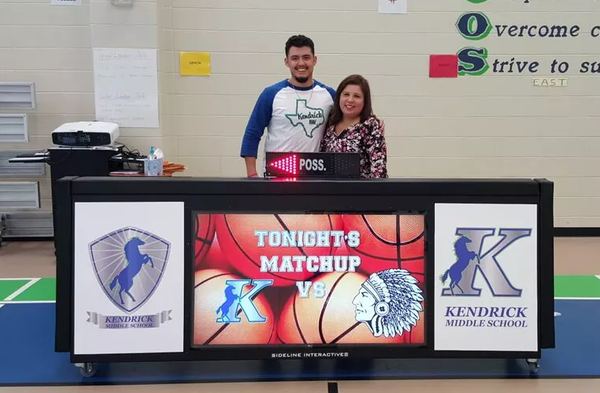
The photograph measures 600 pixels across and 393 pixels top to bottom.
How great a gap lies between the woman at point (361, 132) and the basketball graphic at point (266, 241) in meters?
0.73

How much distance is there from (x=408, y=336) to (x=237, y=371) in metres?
0.80

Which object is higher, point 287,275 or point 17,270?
point 287,275

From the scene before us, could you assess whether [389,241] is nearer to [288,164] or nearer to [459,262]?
[459,262]

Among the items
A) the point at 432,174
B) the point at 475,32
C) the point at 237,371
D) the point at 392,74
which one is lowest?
the point at 237,371

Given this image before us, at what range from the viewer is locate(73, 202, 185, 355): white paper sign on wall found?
2406 mm

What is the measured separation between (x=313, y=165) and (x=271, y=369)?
977 millimetres

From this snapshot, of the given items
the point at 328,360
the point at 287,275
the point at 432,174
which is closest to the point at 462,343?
the point at 328,360

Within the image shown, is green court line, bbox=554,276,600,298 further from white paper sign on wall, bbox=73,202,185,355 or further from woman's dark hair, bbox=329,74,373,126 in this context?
white paper sign on wall, bbox=73,202,185,355

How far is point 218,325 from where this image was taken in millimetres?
2438

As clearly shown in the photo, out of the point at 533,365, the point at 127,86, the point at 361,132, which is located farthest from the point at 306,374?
the point at 127,86

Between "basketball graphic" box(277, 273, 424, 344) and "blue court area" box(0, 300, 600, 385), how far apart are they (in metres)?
0.20

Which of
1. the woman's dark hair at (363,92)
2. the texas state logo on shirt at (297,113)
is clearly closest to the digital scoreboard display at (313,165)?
the woman's dark hair at (363,92)

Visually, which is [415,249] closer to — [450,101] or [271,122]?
[271,122]

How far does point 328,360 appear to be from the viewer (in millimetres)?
2691
